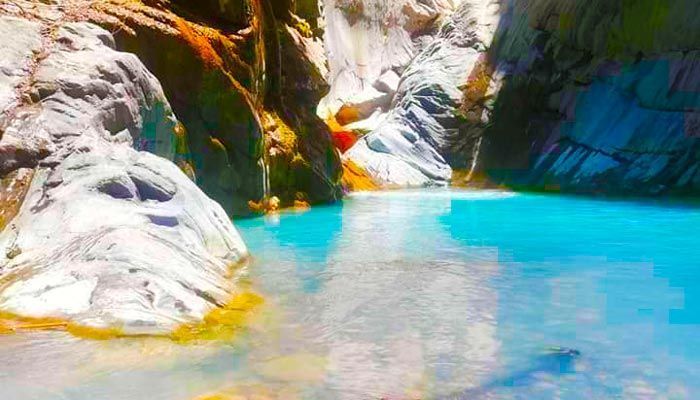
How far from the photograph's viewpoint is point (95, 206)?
721 centimetres

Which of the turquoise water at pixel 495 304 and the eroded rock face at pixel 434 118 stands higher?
the eroded rock face at pixel 434 118

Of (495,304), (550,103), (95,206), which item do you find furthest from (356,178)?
(495,304)

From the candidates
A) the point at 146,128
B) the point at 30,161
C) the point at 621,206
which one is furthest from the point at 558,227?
the point at 30,161

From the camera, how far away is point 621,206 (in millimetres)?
18281

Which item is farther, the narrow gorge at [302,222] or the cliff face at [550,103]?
the cliff face at [550,103]

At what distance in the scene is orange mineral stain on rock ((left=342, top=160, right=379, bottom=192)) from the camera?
2660 centimetres

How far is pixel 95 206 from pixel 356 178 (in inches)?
813

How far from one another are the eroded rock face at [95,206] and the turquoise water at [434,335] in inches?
21.8

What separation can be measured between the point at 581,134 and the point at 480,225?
41.1 ft

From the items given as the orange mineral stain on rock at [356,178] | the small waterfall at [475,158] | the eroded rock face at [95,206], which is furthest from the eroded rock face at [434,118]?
the eroded rock face at [95,206]

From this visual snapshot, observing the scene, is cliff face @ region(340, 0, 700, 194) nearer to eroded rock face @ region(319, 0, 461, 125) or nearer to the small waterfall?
the small waterfall

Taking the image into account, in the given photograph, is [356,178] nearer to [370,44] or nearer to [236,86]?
[236,86]

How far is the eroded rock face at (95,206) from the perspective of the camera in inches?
228

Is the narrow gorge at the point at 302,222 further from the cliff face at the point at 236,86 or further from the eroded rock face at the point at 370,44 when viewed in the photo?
the eroded rock face at the point at 370,44
